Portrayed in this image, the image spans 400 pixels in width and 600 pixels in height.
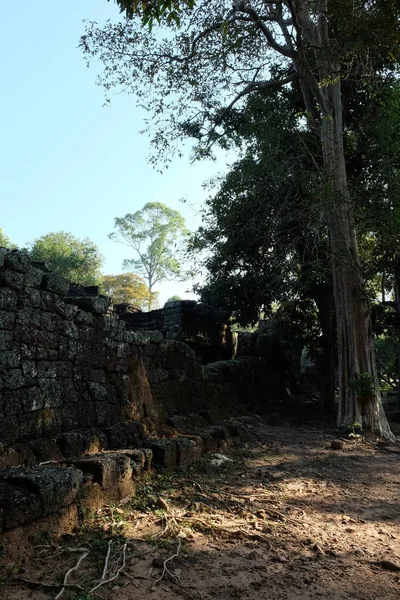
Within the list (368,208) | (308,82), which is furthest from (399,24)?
(308,82)

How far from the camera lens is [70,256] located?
112 feet

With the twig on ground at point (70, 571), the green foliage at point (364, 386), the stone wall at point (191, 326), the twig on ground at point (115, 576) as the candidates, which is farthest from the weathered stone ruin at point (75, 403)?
the stone wall at point (191, 326)

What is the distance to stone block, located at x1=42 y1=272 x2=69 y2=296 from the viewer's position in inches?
198

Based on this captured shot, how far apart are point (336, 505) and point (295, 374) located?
42.5ft

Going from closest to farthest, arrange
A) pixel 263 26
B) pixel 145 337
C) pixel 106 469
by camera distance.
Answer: pixel 106 469 → pixel 145 337 → pixel 263 26

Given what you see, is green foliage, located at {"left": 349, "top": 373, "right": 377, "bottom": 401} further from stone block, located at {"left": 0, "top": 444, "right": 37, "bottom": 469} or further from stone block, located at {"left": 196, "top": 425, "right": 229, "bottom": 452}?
stone block, located at {"left": 0, "top": 444, "right": 37, "bottom": 469}

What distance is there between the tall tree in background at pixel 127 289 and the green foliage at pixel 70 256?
8.90 feet

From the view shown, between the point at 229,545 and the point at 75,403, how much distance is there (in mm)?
2465

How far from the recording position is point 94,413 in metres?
5.59

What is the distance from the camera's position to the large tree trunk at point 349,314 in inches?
373

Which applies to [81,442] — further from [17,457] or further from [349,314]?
[349,314]

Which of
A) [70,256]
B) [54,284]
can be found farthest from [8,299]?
[70,256]

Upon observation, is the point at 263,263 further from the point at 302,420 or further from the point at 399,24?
the point at 399,24

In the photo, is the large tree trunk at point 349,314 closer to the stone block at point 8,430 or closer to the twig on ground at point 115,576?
the stone block at point 8,430
